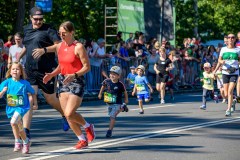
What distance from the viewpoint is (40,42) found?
13.2 meters

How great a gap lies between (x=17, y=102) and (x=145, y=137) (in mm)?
2907

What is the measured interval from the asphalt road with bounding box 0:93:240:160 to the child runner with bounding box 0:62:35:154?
0.22 metres

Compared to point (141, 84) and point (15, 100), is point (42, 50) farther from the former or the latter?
point (141, 84)

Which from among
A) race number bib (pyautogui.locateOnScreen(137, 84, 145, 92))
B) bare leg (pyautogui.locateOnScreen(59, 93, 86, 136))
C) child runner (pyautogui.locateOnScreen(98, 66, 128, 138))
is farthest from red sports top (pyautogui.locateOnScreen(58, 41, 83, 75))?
race number bib (pyautogui.locateOnScreen(137, 84, 145, 92))

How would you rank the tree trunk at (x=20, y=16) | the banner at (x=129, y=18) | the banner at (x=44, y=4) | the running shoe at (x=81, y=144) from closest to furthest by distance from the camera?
the running shoe at (x=81, y=144)
the banner at (x=44, y=4)
the tree trunk at (x=20, y=16)
the banner at (x=129, y=18)

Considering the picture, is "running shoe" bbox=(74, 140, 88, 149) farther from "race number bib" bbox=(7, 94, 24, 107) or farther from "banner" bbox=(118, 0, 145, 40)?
"banner" bbox=(118, 0, 145, 40)

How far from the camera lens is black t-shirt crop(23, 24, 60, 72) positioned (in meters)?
13.2

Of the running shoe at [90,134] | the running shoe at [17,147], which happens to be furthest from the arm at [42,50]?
the running shoe at [17,147]

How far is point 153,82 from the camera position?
29.2 m

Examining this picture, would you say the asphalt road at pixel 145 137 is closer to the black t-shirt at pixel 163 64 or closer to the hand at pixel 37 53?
the hand at pixel 37 53

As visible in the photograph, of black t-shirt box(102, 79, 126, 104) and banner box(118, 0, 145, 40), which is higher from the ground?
banner box(118, 0, 145, 40)

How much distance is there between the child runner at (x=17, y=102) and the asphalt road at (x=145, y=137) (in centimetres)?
22

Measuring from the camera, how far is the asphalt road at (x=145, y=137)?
11.1m

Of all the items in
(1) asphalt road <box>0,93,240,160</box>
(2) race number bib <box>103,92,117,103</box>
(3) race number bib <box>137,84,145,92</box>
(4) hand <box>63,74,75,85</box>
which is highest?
(4) hand <box>63,74,75,85</box>
